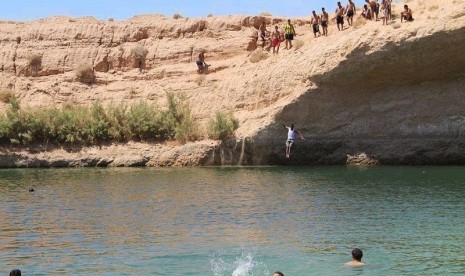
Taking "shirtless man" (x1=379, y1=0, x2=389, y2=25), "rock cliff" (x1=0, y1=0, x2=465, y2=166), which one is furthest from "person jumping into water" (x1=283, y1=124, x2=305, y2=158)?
"shirtless man" (x1=379, y1=0, x2=389, y2=25)

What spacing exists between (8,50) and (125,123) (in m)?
12.3

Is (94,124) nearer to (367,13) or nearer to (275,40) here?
(275,40)

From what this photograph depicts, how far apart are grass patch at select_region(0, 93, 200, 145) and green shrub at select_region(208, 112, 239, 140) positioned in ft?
5.97

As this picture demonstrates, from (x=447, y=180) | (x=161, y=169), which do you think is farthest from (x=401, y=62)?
(x=161, y=169)

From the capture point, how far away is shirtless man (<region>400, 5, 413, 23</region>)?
129 ft

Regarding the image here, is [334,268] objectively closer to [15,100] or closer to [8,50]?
[15,100]

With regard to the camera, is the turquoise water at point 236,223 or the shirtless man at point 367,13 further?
the shirtless man at point 367,13

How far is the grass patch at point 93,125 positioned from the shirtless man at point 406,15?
11.3 m

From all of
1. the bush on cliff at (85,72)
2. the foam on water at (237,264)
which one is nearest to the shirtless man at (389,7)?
the bush on cliff at (85,72)

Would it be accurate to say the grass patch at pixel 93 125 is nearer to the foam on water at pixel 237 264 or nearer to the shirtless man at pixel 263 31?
the shirtless man at pixel 263 31

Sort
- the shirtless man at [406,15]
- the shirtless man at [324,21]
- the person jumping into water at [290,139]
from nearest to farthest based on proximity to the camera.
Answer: the shirtless man at [406,15] < the person jumping into water at [290,139] < the shirtless man at [324,21]

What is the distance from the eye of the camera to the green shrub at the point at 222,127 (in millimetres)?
42062

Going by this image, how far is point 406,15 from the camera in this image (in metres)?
39.5

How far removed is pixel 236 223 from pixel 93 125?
21786 millimetres
